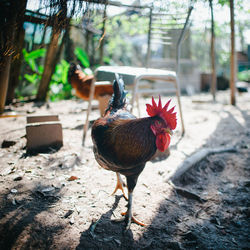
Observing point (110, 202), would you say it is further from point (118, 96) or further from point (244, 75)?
point (244, 75)

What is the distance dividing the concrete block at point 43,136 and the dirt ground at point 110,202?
13 cm

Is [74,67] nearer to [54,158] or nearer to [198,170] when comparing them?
[54,158]

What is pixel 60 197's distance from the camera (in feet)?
6.15

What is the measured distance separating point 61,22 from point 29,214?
1.64m

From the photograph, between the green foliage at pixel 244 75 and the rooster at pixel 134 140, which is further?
the green foliage at pixel 244 75

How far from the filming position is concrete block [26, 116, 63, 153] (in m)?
2.55

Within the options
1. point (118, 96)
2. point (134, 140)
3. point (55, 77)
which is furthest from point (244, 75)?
point (134, 140)

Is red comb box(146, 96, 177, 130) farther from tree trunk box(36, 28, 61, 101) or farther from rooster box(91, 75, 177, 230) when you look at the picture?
tree trunk box(36, 28, 61, 101)

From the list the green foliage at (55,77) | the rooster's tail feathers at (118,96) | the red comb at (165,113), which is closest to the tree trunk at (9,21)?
the rooster's tail feathers at (118,96)

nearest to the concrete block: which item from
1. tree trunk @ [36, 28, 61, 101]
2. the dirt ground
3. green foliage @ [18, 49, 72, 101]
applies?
the dirt ground

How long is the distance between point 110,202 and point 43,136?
1300mm

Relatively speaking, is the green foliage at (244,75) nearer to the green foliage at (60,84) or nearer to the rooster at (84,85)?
the green foliage at (60,84)

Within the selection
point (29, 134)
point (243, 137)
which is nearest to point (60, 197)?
point (29, 134)

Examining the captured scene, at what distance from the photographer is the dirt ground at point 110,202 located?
1470 millimetres
